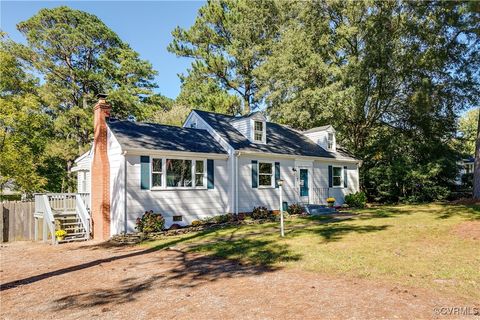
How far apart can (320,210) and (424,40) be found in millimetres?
12641

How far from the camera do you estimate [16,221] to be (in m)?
13.7

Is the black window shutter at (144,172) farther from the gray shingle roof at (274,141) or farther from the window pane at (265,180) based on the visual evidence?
the window pane at (265,180)

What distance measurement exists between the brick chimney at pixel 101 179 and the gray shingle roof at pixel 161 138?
517mm

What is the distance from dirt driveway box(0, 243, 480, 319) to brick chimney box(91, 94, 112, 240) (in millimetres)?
4864

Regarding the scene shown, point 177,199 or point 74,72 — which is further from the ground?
point 74,72

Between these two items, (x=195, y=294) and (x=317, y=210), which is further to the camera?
(x=317, y=210)

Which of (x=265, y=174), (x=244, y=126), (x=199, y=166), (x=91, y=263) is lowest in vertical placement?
(x=91, y=263)

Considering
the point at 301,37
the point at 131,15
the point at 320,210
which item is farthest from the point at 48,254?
the point at 301,37

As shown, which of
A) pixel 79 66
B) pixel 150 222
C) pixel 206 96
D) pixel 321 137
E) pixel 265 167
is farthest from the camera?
pixel 206 96

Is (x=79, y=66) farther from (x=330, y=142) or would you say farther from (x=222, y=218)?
(x=330, y=142)

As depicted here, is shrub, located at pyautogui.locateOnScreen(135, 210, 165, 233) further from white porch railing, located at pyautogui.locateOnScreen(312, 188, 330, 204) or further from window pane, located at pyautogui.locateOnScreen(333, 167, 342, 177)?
window pane, located at pyautogui.locateOnScreen(333, 167, 342, 177)

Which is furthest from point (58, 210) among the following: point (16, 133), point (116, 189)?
point (16, 133)

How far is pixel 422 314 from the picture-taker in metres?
4.36

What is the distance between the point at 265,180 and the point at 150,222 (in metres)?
7.03
